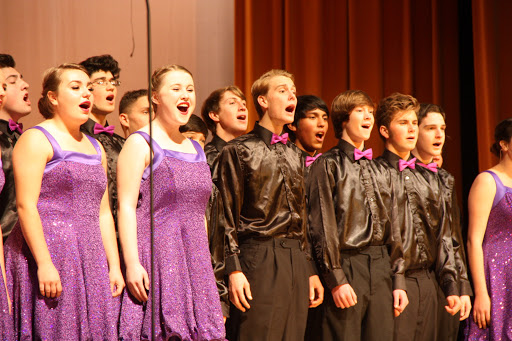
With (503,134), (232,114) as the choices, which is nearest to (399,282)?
(503,134)

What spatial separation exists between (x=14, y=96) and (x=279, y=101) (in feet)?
4.26

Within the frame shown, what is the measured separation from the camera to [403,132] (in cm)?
407

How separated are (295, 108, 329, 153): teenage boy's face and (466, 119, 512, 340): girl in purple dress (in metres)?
0.93

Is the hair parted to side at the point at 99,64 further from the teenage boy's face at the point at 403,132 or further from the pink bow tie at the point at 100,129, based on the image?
the teenage boy's face at the point at 403,132

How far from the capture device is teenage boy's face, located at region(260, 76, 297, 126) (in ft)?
11.9

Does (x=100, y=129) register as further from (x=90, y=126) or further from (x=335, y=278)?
(x=335, y=278)

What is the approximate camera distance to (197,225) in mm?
2932

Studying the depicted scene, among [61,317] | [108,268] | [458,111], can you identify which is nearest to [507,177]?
[458,111]

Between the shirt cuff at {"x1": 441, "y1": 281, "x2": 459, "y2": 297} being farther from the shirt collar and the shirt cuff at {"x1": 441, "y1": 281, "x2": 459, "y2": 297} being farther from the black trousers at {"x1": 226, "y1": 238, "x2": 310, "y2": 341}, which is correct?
the shirt collar

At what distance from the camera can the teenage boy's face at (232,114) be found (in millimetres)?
4168

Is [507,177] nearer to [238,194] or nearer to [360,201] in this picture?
[360,201]

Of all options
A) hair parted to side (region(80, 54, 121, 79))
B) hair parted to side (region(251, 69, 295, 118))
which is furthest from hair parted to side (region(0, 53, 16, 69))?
hair parted to side (region(251, 69, 295, 118))

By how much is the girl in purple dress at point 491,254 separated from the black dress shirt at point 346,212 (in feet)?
1.69

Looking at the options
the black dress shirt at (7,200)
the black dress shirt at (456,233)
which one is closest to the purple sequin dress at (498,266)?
the black dress shirt at (456,233)
